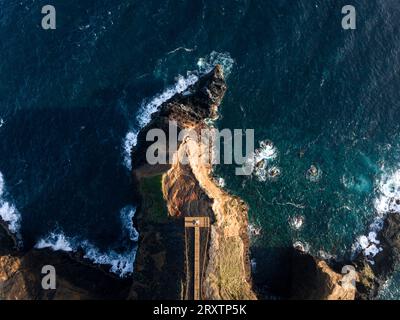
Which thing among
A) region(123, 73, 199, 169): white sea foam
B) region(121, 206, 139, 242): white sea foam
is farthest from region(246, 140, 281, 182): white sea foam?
region(121, 206, 139, 242): white sea foam

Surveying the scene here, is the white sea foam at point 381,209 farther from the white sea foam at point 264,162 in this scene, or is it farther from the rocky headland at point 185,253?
the white sea foam at point 264,162

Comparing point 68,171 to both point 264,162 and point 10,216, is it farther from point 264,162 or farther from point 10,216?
point 264,162

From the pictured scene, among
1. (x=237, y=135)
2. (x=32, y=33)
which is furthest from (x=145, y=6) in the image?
(x=237, y=135)

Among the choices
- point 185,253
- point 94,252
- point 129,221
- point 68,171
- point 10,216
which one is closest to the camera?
point 185,253

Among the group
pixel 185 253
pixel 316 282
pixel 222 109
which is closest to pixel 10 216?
pixel 185 253

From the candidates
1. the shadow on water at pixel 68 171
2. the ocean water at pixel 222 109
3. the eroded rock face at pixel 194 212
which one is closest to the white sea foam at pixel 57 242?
the ocean water at pixel 222 109

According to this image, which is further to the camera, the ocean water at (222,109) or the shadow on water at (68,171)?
the ocean water at (222,109)
